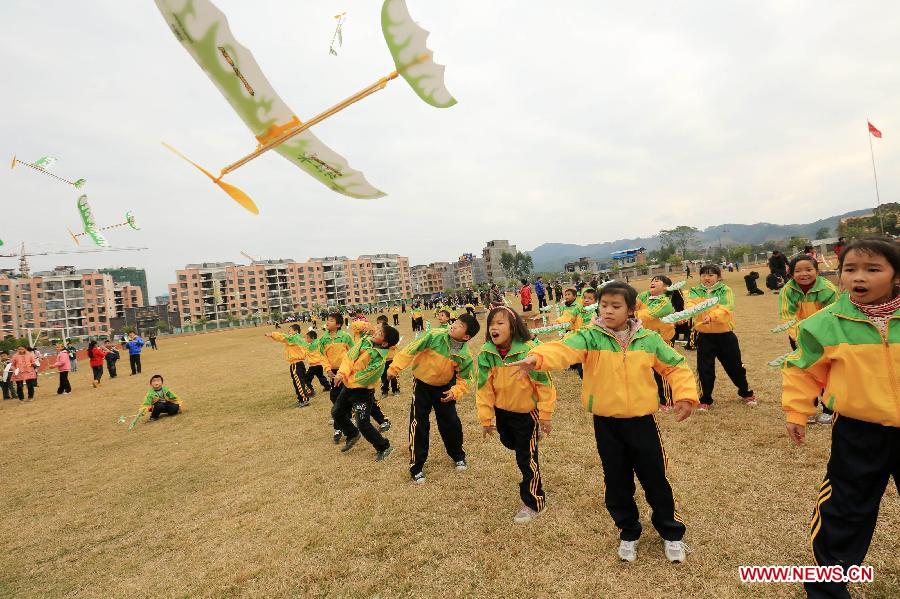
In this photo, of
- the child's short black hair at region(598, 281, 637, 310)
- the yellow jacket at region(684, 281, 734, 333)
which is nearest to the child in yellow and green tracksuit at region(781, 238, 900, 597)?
the child's short black hair at region(598, 281, 637, 310)

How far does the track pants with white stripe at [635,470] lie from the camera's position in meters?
2.80

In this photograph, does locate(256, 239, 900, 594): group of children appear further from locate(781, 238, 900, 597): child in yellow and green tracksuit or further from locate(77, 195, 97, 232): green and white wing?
locate(77, 195, 97, 232): green and white wing

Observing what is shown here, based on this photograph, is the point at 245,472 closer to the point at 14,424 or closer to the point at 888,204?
the point at 14,424

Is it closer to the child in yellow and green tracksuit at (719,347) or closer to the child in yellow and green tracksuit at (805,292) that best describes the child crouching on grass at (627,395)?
the child in yellow and green tracksuit at (805,292)

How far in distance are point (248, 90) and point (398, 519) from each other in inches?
149

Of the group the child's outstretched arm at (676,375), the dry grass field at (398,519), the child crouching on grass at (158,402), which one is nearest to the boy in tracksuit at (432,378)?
the dry grass field at (398,519)

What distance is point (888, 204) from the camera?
192 ft

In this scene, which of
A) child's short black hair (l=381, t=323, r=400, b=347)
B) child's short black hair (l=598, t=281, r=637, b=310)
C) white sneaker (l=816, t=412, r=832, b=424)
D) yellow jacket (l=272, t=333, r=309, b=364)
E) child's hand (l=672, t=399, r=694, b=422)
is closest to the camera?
child's hand (l=672, t=399, r=694, b=422)

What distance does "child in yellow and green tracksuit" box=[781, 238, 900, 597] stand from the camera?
6.79 ft

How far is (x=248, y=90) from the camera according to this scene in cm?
181

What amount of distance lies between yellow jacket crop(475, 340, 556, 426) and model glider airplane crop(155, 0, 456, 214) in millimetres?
2292

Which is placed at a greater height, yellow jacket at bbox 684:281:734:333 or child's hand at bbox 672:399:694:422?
yellow jacket at bbox 684:281:734:333

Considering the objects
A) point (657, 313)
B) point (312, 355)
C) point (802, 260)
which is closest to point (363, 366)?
point (312, 355)

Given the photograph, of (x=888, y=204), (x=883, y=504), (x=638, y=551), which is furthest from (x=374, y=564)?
(x=888, y=204)
